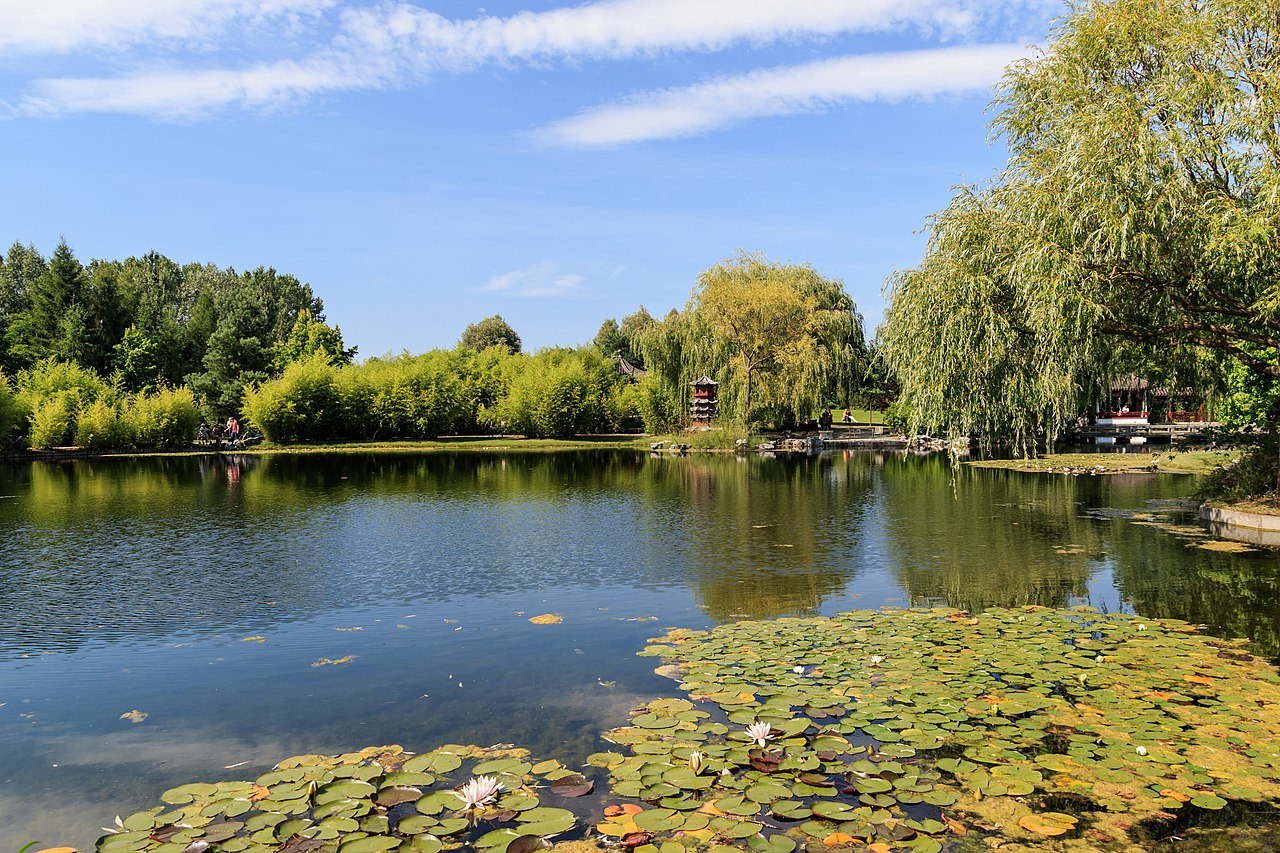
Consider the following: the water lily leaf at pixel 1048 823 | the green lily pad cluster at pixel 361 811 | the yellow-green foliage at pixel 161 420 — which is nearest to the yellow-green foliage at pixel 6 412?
the yellow-green foliage at pixel 161 420

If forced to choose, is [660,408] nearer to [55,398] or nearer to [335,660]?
[55,398]

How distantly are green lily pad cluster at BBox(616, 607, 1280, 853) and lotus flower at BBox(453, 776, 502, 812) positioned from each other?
2.53ft

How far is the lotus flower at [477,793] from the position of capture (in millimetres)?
5355

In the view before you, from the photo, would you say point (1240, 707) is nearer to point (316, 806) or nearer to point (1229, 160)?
point (316, 806)

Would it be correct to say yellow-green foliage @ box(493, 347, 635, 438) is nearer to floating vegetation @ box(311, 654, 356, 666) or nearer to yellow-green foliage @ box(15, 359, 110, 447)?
yellow-green foliage @ box(15, 359, 110, 447)

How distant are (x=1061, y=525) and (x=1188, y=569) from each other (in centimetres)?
464

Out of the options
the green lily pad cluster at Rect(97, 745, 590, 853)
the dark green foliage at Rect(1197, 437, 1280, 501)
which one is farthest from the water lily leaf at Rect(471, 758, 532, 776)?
the dark green foliage at Rect(1197, 437, 1280, 501)

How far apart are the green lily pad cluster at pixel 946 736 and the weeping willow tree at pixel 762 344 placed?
36.0 metres

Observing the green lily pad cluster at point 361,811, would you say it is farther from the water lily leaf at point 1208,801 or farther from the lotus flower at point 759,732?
the water lily leaf at point 1208,801

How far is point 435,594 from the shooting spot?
40.3ft

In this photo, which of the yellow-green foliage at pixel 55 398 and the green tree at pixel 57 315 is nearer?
the yellow-green foliage at pixel 55 398

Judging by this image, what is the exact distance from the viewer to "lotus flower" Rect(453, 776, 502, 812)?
5355 mm

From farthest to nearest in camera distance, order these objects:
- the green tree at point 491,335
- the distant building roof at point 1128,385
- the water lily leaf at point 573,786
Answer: the green tree at point 491,335, the distant building roof at point 1128,385, the water lily leaf at point 573,786

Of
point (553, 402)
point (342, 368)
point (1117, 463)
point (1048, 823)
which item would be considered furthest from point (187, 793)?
point (342, 368)
